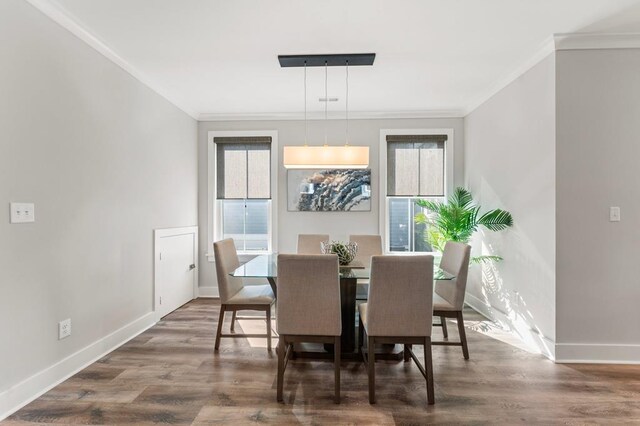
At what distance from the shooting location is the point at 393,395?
2.26 m

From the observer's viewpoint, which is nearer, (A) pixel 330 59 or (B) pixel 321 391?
(B) pixel 321 391

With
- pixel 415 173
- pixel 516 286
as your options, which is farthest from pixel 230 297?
pixel 415 173

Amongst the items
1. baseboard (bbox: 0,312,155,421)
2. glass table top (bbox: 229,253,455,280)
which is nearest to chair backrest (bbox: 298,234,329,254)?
glass table top (bbox: 229,253,455,280)

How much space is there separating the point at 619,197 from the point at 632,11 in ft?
4.39

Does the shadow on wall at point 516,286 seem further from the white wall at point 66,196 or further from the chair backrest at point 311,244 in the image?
the white wall at point 66,196

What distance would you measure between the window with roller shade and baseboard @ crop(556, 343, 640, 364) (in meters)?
3.44

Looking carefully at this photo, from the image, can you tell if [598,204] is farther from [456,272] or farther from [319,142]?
[319,142]

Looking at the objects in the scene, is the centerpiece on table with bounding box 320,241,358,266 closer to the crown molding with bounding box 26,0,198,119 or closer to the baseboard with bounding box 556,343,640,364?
the baseboard with bounding box 556,343,640,364

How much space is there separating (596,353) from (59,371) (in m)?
4.03

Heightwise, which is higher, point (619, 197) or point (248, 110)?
point (248, 110)

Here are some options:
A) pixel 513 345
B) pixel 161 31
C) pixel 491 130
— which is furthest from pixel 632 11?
pixel 161 31

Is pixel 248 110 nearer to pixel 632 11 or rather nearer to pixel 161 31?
pixel 161 31

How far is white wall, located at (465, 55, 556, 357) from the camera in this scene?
286 cm

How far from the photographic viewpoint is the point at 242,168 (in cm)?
486
